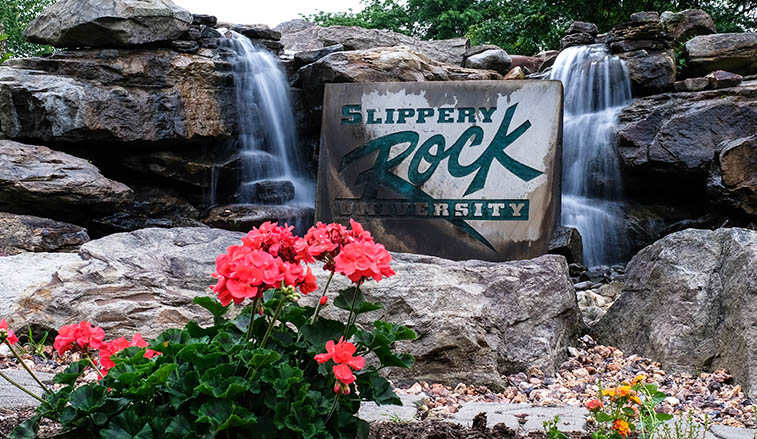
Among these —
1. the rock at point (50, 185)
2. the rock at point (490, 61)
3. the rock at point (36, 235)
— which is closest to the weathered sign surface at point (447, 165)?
the rock at point (36, 235)

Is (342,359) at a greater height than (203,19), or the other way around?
(203,19)

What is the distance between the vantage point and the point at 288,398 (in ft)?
Answer: 5.49

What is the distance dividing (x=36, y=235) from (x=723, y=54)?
9.82m

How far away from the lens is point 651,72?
10.3m

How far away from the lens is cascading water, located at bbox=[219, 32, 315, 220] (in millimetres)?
10000

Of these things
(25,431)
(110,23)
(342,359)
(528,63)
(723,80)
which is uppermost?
(528,63)

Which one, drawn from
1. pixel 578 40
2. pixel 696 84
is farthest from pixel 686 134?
pixel 578 40

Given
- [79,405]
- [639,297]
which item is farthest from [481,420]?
[639,297]

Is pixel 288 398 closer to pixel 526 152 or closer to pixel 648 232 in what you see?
pixel 526 152

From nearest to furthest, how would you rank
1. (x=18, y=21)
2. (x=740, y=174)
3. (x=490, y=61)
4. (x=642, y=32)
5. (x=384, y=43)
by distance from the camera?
(x=740, y=174)
(x=642, y=32)
(x=490, y=61)
(x=384, y=43)
(x=18, y=21)

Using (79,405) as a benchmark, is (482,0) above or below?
above

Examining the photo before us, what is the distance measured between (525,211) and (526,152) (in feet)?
1.50

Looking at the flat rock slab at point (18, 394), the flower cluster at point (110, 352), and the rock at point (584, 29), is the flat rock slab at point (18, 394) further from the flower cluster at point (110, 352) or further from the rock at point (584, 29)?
the rock at point (584, 29)

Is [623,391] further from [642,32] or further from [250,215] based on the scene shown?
[642,32]
